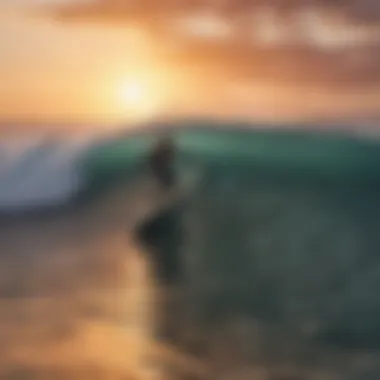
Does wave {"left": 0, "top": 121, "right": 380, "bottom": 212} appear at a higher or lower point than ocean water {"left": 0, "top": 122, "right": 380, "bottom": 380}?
higher

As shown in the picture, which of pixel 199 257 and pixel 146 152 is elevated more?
pixel 146 152

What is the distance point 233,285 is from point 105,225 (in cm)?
17

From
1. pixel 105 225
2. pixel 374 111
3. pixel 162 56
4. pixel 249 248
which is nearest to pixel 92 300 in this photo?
pixel 105 225

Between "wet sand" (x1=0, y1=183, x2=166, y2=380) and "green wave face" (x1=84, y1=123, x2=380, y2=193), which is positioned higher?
"green wave face" (x1=84, y1=123, x2=380, y2=193)

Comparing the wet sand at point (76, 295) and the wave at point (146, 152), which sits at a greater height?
the wave at point (146, 152)

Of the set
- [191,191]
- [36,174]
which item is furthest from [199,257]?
[36,174]

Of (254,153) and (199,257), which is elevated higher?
(254,153)

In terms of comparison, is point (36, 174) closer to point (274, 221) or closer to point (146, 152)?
point (146, 152)

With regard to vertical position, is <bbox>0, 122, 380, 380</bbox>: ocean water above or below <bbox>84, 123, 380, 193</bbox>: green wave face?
below

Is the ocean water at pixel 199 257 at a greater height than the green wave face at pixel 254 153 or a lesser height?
lesser

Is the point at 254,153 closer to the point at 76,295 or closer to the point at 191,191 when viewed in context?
the point at 191,191

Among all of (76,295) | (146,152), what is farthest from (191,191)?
(76,295)

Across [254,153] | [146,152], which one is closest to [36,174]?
Answer: [146,152]

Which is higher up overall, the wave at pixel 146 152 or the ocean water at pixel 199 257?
the wave at pixel 146 152
